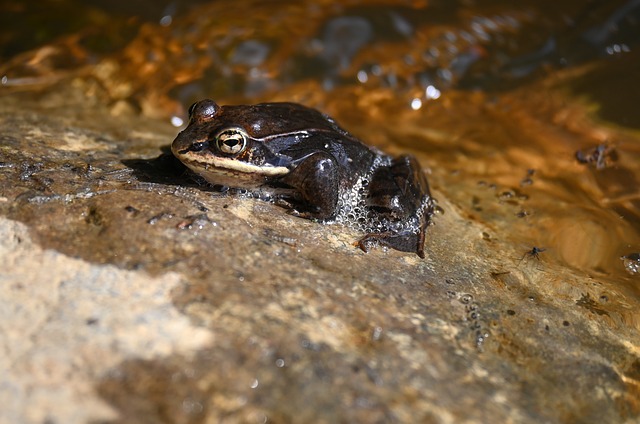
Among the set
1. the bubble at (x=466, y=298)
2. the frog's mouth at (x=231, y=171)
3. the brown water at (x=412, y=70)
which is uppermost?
the frog's mouth at (x=231, y=171)

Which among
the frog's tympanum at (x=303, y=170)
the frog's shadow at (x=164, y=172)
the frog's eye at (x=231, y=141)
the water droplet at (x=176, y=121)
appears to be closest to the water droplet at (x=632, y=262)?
the frog's tympanum at (x=303, y=170)

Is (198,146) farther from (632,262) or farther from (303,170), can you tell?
(632,262)

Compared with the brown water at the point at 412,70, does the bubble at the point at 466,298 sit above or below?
above

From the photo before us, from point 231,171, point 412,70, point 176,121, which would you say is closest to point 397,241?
point 231,171

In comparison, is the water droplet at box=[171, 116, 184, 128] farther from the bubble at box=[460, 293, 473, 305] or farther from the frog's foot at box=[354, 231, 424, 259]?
the bubble at box=[460, 293, 473, 305]

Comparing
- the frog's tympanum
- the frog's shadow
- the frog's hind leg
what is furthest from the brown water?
the frog's shadow

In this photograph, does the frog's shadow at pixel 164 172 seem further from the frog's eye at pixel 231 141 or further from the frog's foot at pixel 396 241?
the frog's foot at pixel 396 241

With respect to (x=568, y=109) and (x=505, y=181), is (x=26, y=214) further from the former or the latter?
(x=568, y=109)
